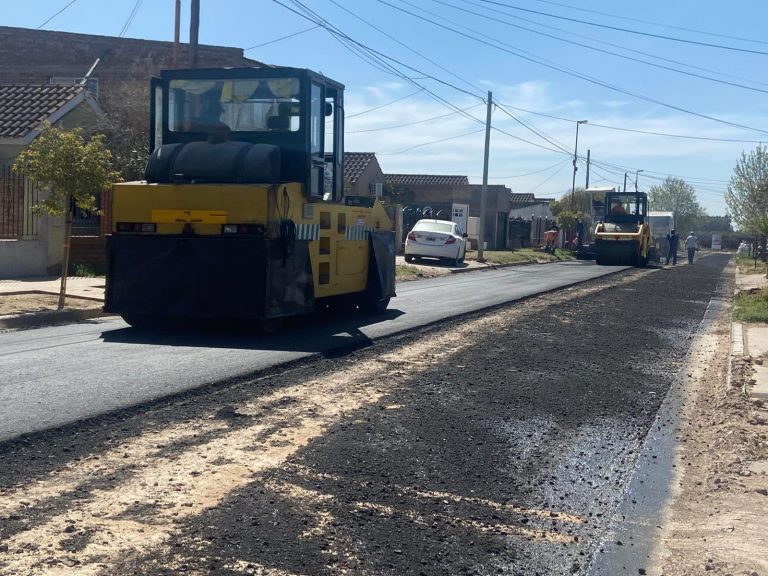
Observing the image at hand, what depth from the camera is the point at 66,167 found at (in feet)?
44.4

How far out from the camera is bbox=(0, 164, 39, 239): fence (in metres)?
18.2

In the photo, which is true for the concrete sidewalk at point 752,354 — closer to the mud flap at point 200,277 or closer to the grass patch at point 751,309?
the grass patch at point 751,309

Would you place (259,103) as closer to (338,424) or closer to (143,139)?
(338,424)

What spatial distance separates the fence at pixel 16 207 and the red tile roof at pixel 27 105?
5.35 feet

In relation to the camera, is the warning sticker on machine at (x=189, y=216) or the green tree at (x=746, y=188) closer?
the warning sticker on machine at (x=189, y=216)

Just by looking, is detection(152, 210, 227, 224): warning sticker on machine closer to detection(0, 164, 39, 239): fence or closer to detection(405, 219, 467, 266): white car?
detection(0, 164, 39, 239): fence

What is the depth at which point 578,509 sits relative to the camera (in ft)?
17.2

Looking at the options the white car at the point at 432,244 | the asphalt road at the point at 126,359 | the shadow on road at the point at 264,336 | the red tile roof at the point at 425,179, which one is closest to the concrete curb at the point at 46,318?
the asphalt road at the point at 126,359

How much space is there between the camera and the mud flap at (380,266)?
1419 cm

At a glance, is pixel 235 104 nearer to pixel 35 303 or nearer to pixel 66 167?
pixel 66 167

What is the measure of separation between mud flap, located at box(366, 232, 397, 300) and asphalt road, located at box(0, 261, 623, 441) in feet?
1.33

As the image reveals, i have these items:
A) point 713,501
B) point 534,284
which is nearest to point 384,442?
point 713,501

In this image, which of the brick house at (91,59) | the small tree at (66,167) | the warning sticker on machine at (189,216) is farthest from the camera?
the brick house at (91,59)

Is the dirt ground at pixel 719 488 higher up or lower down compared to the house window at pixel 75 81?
lower down
